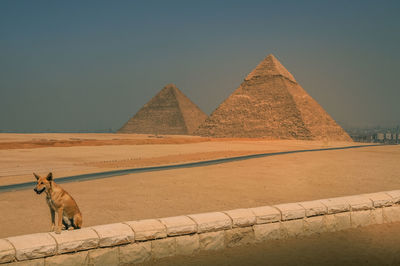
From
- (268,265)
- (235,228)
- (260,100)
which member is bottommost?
(268,265)

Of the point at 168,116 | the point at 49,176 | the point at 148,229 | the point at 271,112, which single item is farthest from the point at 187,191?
the point at 168,116

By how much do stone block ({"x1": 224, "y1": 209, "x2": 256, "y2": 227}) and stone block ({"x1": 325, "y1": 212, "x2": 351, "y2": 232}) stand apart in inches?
52.5

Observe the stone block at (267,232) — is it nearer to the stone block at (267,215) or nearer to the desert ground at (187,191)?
the stone block at (267,215)

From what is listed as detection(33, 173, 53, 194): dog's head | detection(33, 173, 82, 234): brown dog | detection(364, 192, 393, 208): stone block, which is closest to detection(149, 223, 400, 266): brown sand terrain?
detection(364, 192, 393, 208): stone block

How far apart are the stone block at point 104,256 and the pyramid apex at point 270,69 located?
9900 cm

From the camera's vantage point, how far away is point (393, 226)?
6195 millimetres

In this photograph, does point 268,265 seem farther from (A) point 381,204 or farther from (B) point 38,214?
(B) point 38,214

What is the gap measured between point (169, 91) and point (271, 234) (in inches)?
4428

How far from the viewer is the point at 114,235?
4.27m

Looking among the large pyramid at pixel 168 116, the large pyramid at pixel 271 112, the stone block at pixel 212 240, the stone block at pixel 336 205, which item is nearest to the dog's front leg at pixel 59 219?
the stone block at pixel 212 240

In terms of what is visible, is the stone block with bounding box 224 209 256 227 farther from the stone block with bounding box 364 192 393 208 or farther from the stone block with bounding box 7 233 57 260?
the stone block with bounding box 364 192 393 208

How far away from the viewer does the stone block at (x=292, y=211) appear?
537cm

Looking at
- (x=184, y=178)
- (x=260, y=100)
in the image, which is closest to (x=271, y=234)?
(x=184, y=178)

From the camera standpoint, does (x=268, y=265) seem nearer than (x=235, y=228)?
Yes
